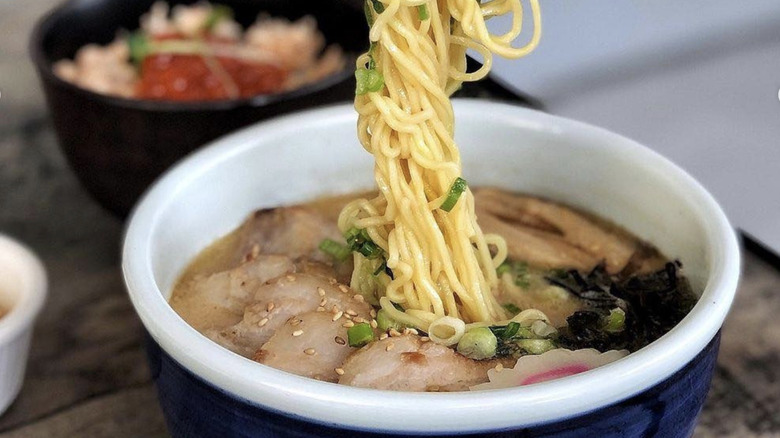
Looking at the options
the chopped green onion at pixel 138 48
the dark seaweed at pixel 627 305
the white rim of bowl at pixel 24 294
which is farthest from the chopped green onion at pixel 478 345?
the chopped green onion at pixel 138 48

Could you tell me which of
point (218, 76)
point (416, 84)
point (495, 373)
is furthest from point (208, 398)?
point (218, 76)

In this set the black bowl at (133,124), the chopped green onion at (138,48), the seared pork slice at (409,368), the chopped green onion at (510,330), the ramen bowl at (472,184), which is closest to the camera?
the ramen bowl at (472,184)

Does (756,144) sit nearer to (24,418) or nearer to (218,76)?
(218,76)

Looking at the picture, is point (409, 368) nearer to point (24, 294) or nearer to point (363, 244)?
point (363, 244)

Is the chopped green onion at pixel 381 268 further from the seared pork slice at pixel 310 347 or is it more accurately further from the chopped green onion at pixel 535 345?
the chopped green onion at pixel 535 345

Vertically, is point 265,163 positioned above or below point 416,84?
below

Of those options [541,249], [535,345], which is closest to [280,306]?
[535,345]

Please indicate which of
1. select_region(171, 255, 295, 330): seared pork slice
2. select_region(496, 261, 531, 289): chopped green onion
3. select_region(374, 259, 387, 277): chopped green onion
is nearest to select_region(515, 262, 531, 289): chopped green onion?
select_region(496, 261, 531, 289): chopped green onion
